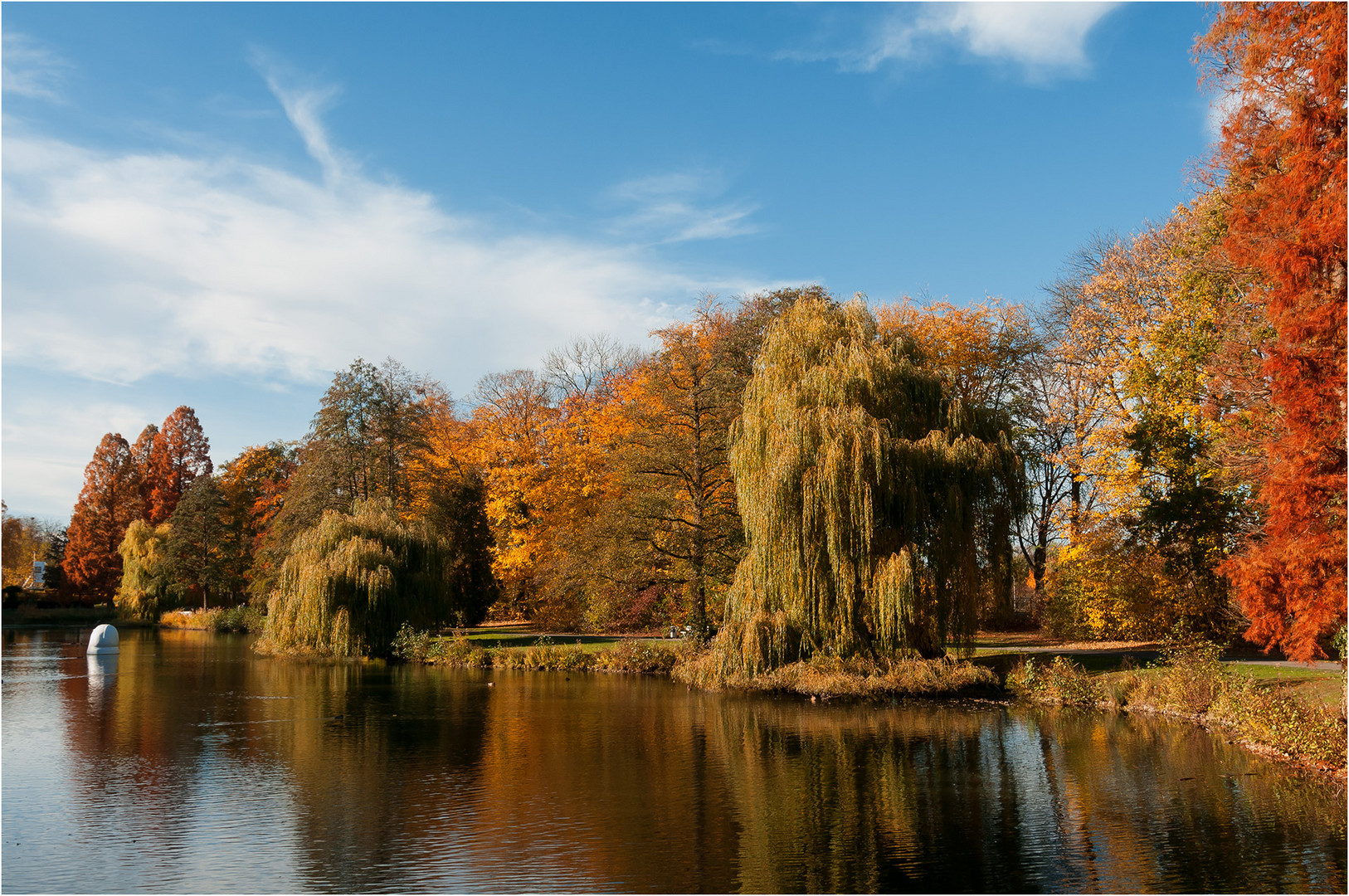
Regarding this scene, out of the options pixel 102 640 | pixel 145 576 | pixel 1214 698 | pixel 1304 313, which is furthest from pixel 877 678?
pixel 145 576

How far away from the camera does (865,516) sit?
2095 cm

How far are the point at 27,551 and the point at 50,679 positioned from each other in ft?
188

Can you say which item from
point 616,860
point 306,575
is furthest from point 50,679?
point 616,860

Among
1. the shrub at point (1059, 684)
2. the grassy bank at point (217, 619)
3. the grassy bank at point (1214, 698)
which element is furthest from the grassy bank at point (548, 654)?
the grassy bank at point (217, 619)

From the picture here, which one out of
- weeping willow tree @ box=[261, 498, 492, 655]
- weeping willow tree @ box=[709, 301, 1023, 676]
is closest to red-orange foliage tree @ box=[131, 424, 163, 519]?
weeping willow tree @ box=[261, 498, 492, 655]

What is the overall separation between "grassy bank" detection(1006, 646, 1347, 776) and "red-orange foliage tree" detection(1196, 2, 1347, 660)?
1709 millimetres

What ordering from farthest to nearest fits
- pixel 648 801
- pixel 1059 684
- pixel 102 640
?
pixel 102 640
pixel 1059 684
pixel 648 801

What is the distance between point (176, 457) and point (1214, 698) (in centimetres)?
7283

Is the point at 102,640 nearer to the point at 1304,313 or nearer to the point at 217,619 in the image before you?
the point at 217,619

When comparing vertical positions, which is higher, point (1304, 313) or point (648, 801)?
point (1304, 313)

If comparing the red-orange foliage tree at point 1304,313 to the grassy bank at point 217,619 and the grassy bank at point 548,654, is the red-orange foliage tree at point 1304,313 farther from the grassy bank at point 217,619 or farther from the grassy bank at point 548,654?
the grassy bank at point 217,619

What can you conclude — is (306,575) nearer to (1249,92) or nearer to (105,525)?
(1249,92)

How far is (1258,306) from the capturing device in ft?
64.5

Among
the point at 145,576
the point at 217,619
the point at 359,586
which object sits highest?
the point at 359,586
